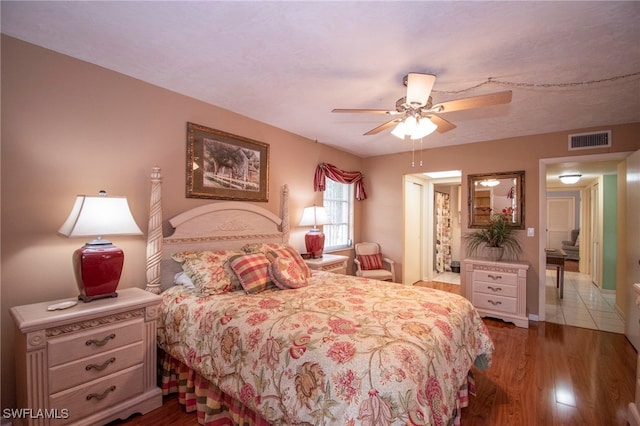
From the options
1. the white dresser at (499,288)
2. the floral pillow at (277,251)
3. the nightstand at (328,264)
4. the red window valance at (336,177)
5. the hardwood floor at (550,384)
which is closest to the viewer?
the hardwood floor at (550,384)

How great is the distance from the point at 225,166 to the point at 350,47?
5.78 feet

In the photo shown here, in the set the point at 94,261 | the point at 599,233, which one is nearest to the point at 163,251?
the point at 94,261

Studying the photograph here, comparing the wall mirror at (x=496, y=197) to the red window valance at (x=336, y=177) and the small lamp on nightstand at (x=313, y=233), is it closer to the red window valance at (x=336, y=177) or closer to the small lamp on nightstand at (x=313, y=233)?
the red window valance at (x=336, y=177)

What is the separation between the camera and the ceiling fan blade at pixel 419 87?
179 centimetres

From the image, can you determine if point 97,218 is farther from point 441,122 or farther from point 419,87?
point 441,122

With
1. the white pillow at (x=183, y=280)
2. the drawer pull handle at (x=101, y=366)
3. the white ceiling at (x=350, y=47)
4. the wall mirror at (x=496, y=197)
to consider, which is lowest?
the drawer pull handle at (x=101, y=366)

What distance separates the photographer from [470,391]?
2.18 m

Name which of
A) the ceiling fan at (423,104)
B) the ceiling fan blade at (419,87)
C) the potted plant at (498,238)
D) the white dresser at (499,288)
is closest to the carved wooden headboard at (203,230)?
the ceiling fan at (423,104)

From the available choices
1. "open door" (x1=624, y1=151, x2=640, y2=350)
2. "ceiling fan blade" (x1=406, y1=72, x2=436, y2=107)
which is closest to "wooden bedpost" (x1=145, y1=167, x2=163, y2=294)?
"ceiling fan blade" (x1=406, y1=72, x2=436, y2=107)

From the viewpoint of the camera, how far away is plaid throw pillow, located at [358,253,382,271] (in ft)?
15.7

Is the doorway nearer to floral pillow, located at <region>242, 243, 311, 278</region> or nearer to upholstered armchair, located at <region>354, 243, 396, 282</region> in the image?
upholstered armchair, located at <region>354, 243, 396, 282</region>

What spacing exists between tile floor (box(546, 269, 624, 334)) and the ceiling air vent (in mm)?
2258

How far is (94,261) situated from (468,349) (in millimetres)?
2549

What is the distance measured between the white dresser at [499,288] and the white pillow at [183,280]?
3533mm
